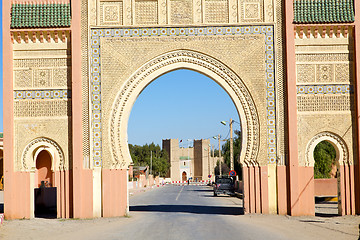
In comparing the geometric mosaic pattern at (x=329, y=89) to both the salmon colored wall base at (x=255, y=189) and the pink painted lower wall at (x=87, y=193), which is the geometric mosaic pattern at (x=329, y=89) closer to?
the salmon colored wall base at (x=255, y=189)

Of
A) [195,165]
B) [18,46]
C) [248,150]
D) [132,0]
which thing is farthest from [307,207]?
[195,165]

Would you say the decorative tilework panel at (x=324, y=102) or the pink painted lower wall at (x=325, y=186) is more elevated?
the decorative tilework panel at (x=324, y=102)

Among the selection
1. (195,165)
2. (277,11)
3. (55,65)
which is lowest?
(195,165)

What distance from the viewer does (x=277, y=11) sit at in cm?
1560

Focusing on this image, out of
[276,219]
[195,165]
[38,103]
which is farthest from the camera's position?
[195,165]

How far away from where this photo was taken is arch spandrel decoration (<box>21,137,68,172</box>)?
1534 cm

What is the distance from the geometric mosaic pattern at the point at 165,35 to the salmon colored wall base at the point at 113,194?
48 cm

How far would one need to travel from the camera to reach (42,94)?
15.5 m

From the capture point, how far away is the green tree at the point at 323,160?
102 feet

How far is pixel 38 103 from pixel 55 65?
1.19 metres

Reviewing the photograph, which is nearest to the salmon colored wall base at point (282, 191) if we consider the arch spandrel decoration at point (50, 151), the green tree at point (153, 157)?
the arch spandrel decoration at point (50, 151)

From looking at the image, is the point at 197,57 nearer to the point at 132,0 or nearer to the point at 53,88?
the point at 132,0

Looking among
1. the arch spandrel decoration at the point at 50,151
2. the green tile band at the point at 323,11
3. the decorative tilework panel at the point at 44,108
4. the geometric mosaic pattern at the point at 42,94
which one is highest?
the green tile band at the point at 323,11

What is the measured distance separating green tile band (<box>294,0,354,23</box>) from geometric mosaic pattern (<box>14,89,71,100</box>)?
6.85 meters
